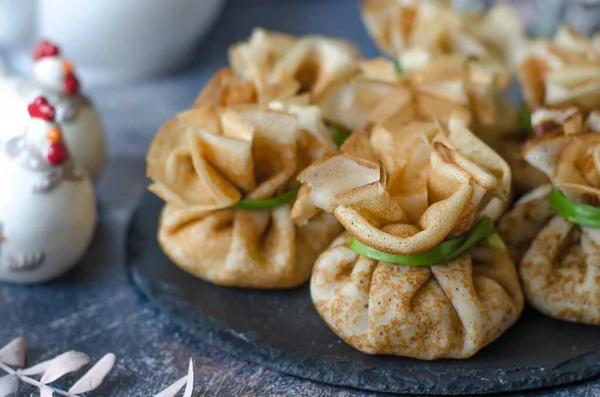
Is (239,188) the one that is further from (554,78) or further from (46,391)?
(554,78)

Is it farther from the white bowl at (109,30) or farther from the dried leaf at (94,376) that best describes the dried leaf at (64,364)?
the white bowl at (109,30)

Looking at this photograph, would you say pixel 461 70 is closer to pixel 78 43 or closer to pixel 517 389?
pixel 517 389

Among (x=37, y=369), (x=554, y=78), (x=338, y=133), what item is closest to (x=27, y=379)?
(x=37, y=369)

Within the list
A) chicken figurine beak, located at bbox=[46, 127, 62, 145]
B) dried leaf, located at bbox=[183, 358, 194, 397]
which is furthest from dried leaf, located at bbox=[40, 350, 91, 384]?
chicken figurine beak, located at bbox=[46, 127, 62, 145]

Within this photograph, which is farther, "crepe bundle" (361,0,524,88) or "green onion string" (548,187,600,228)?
"crepe bundle" (361,0,524,88)

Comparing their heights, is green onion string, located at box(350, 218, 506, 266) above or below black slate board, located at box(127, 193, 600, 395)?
above

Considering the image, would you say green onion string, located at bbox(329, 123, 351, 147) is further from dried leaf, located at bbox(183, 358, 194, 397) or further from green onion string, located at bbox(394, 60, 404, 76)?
dried leaf, located at bbox(183, 358, 194, 397)

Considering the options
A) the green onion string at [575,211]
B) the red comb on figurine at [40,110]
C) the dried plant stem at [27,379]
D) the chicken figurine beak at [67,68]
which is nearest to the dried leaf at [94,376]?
the dried plant stem at [27,379]
